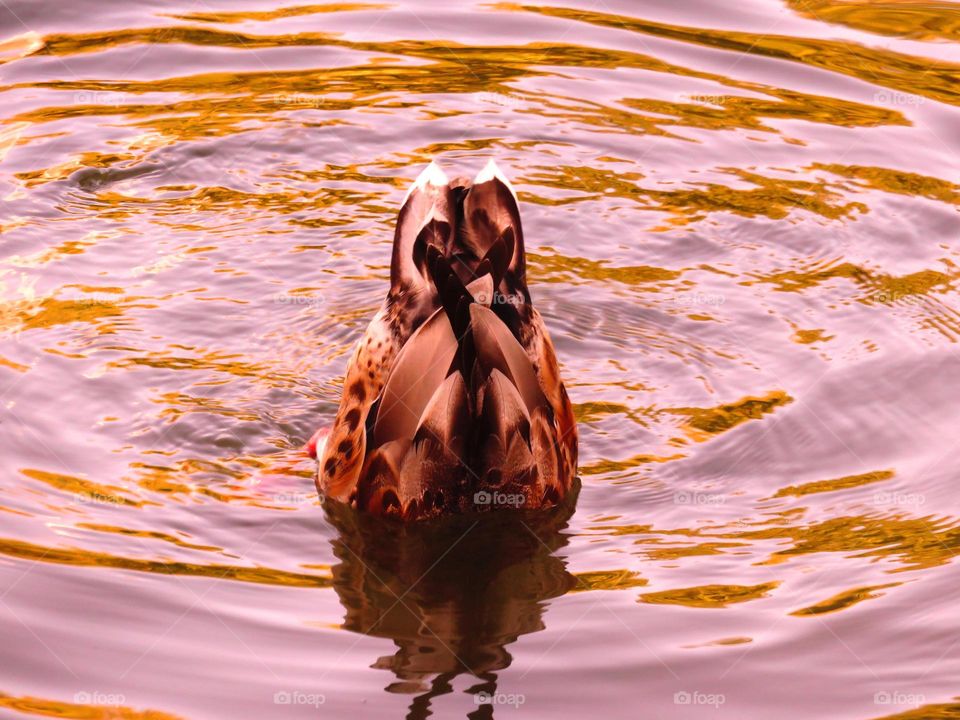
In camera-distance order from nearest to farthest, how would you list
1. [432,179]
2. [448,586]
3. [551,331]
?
1. [448,586]
2. [432,179]
3. [551,331]

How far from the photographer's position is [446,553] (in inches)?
239

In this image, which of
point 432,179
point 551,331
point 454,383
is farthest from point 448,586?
point 551,331

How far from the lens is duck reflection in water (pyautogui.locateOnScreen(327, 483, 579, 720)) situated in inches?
207

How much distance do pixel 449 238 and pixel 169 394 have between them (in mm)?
1728

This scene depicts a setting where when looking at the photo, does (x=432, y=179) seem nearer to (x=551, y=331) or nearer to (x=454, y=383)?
(x=454, y=383)

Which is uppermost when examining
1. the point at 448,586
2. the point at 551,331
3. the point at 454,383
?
the point at 454,383

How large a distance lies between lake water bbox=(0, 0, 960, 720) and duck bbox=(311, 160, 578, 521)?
7.9 inches

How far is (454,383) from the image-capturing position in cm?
586

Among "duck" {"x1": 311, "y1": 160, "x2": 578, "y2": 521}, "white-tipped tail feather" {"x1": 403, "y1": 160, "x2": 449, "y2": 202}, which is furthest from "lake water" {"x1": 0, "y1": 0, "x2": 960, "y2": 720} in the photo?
"white-tipped tail feather" {"x1": 403, "y1": 160, "x2": 449, "y2": 202}

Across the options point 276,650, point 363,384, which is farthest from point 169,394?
point 276,650

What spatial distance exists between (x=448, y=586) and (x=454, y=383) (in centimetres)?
80

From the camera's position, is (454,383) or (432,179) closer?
(454,383)

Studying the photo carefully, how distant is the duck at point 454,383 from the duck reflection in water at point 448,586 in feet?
0.28

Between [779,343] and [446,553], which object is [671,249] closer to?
[779,343]
